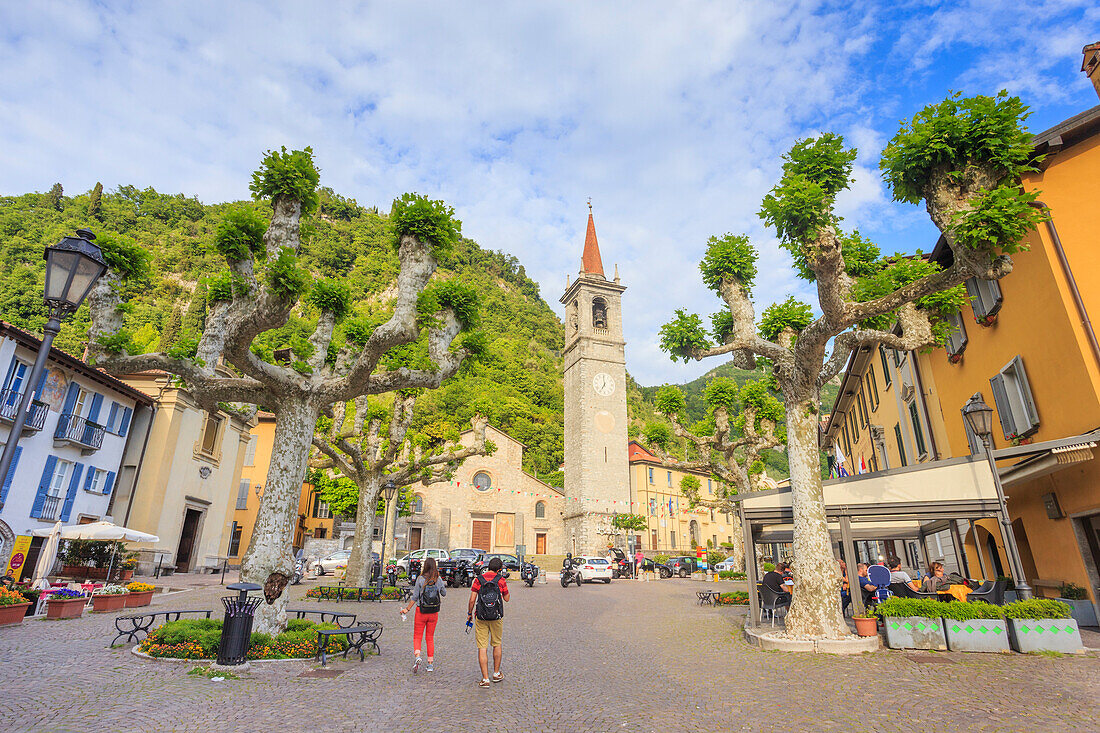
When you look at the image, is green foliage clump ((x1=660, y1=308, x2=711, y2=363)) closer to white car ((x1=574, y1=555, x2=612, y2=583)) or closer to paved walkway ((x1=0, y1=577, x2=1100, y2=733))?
paved walkway ((x1=0, y1=577, x2=1100, y2=733))

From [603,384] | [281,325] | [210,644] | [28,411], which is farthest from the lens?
[603,384]

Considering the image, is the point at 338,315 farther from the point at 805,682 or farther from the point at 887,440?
the point at 887,440

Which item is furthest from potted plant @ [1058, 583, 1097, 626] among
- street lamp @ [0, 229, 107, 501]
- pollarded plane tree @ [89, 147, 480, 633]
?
street lamp @ [0, 229, 107, 501]

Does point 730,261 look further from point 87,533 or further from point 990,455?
point 87,533

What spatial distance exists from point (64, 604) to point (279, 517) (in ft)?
24.2

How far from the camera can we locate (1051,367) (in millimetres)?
10391

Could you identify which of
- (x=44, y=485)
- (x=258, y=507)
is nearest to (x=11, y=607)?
(x=44, y=485)

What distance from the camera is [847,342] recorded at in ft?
35.1

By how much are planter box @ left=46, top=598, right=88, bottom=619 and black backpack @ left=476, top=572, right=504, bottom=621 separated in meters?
11.2

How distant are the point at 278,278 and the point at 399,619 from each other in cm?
911

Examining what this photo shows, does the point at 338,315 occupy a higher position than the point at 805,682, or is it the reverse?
the point at 338,315

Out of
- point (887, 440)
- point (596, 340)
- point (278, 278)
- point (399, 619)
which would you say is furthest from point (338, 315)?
point (596, 340)

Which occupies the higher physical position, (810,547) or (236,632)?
(810,547)

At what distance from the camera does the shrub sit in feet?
27.0
